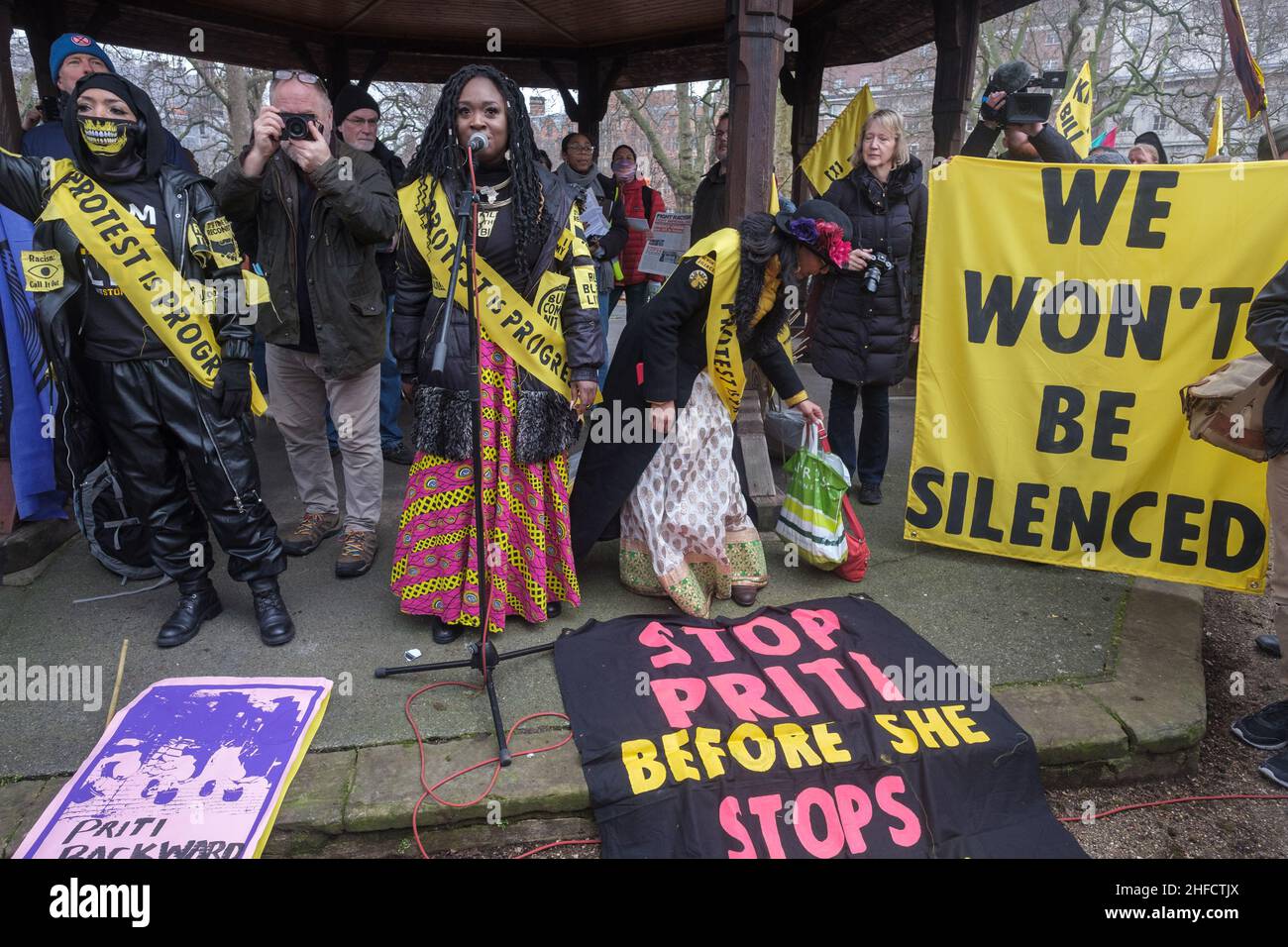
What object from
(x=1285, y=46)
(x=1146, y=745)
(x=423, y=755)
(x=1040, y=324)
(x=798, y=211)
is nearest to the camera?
(x=423, y=755)

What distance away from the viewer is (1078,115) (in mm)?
5070

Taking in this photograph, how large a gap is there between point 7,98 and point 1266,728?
6.02 meters

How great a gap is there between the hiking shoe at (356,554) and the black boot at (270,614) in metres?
0.46

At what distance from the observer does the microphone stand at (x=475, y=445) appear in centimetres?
241

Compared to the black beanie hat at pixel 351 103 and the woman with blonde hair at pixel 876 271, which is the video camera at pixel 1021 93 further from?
the black beanie hat at pixel 351 103

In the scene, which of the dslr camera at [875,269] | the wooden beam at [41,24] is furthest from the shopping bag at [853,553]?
the wooden beam at [41,24]

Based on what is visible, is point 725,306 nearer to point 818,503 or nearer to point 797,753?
point 818,503

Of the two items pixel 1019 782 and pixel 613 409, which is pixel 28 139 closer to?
pixel 613 409

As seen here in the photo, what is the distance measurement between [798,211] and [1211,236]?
5.98 ft

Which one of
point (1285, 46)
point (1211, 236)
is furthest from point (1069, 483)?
point (1285, 46)

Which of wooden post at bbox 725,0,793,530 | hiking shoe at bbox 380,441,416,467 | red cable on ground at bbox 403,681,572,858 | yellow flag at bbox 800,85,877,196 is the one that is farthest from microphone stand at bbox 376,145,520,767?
yellow flag at bbox 800,85,877,196

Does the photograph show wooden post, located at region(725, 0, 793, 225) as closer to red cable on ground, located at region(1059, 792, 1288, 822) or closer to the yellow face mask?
the yellow face mask

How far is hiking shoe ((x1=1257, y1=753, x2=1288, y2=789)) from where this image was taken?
2.88m

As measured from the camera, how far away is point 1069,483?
387 cm
